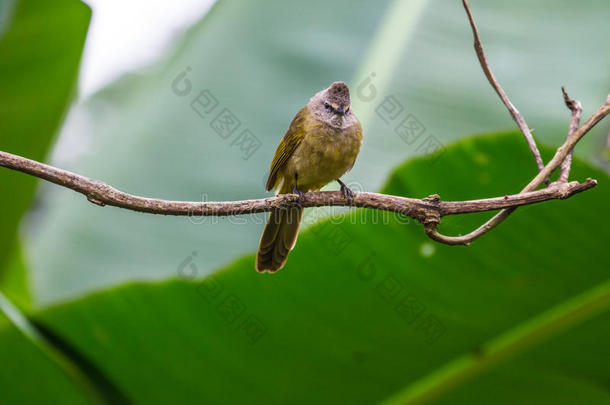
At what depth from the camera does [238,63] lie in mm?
4570

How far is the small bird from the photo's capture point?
3.39m

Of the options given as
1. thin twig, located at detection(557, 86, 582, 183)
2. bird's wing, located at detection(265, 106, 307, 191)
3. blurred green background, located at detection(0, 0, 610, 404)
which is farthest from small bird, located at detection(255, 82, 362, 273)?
thin twig, located at detection(557, 86, 582, 183)

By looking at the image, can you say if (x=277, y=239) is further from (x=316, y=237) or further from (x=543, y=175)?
(x=543, y=175)

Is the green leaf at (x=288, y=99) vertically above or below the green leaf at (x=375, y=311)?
above

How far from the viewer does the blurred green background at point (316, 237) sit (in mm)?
2684

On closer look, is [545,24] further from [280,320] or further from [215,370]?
[215,370]

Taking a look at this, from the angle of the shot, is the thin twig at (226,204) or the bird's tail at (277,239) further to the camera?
the bird's tail at (277,239)

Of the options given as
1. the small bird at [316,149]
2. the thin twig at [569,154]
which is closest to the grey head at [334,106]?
the small bird at [316,149]

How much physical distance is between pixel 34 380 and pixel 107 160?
1.98m

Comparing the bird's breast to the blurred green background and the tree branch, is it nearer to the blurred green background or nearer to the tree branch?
the blurred green background

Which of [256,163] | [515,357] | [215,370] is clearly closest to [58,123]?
[256,163]

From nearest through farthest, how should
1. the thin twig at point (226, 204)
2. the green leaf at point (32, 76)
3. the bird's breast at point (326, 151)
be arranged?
the thin twig at point (226, 204) → the bird's breast at point (326, 151) → the green leaf at point (32, 76)

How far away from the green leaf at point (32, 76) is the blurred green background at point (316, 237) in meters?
0.01

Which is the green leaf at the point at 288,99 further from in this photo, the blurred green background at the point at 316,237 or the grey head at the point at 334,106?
the grey head at the point at 334,106
